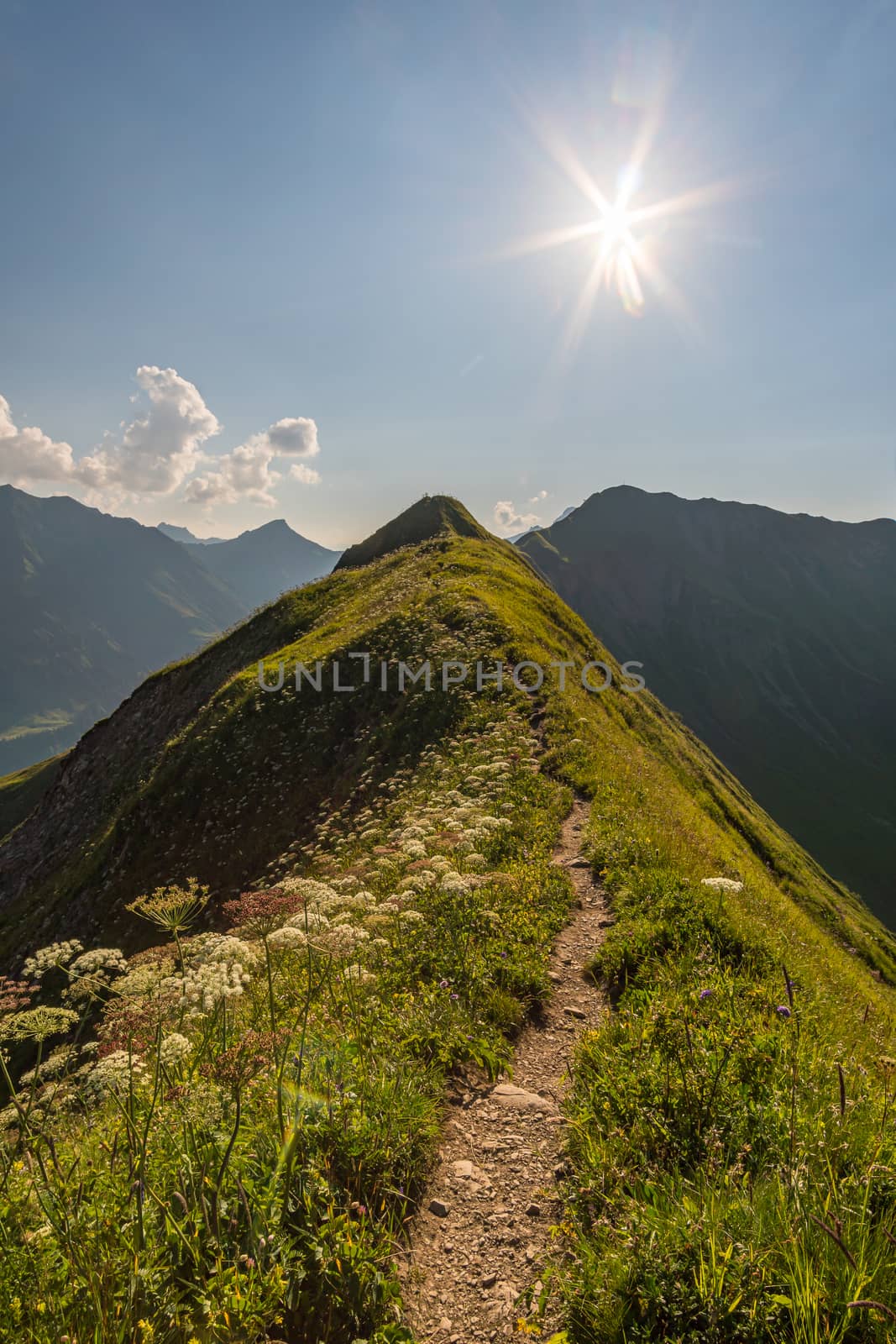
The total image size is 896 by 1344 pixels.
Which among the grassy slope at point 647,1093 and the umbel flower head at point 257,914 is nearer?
the grassy slope at point 647,1093

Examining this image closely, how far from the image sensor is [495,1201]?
4.63 meters

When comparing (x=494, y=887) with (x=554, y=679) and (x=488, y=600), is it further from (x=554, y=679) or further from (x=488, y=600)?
(x=488, y=600)

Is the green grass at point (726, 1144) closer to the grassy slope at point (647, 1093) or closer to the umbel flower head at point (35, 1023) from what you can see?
the grassy slope at point (647, 1093)

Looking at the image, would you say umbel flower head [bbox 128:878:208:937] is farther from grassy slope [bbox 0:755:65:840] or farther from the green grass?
grassy slope [bbox 0:755:65:840]

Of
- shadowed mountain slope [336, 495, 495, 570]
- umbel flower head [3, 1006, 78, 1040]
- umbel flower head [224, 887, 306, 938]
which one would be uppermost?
shadowed mountain slope [336, 495, 495, 570]

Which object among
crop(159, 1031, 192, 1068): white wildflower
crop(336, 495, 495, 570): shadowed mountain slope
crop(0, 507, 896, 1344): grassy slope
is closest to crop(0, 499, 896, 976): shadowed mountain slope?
crop(0, 507, 896, 1344): grassy slope

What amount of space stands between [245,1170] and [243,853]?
729 inches

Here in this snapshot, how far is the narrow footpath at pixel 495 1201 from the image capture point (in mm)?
3854

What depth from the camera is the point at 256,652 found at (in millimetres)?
44781

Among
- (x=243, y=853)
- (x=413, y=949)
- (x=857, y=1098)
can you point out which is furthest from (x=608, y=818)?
(x=243, y=853)

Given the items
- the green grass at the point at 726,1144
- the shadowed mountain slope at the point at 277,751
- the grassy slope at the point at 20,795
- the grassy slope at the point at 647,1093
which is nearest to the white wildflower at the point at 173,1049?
the grassy slope at the point at 647,1093

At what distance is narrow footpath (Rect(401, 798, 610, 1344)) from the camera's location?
12.6 feet

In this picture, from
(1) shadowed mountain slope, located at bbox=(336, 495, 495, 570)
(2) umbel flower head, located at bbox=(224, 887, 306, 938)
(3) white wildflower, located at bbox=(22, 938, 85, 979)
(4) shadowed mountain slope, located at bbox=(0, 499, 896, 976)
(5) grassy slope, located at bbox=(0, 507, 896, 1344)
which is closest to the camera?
(5) grassy slope, located at bbox=(0, 507, 896, 1344)

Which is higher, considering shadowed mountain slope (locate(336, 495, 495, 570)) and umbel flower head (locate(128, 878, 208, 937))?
shadowed mountain slope (locate(336, 495, 495, 570))
